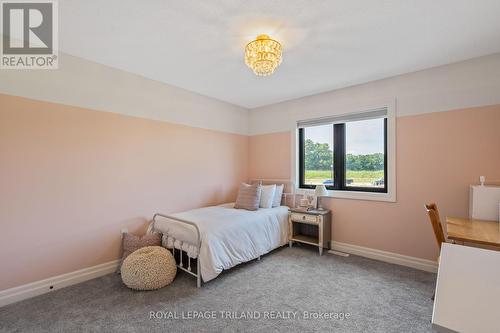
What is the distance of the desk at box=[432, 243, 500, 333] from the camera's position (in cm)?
66

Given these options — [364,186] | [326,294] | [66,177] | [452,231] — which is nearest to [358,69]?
[364,186]

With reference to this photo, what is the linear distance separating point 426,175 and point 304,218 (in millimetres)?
1674

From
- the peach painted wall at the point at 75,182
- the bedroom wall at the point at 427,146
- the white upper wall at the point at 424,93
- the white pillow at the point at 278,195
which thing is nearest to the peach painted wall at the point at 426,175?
the bedroom wall at the point at 427,146

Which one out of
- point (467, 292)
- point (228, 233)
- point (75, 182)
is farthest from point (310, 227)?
point (75, 182)

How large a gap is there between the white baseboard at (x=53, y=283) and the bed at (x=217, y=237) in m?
0.65

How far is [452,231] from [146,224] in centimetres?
334

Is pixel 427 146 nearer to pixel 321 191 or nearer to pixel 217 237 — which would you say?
pixel 321 191

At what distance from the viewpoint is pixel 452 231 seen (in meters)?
1.90

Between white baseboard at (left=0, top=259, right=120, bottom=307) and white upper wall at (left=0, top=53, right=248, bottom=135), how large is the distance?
6.10 feet

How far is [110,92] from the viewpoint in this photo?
2.79m

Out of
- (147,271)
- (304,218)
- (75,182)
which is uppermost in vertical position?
(75,182)

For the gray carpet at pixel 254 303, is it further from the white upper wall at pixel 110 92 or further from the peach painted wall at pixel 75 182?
the white upper wall at pixel 110 92

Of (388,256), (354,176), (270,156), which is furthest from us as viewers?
(270,156)

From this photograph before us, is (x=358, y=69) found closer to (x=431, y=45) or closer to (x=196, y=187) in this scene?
(x=431, y=45)
